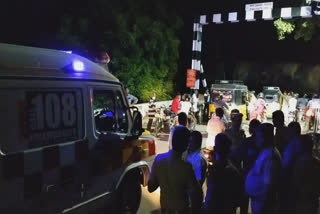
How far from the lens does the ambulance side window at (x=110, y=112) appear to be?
5492 millimetres

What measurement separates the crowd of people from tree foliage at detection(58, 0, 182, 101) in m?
13.2

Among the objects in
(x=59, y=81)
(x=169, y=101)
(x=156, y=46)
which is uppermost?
(x=156, y=46)

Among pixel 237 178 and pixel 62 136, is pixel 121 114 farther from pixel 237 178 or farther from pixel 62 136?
pixel 237 178

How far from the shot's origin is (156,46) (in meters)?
21.2

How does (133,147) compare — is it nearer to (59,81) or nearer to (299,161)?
(59,81)

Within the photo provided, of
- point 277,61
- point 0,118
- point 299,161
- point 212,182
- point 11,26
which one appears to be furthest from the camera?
point 277,61

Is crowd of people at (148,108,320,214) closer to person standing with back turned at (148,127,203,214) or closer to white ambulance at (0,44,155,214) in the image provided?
person standing with back turned at (148,127,203,214)

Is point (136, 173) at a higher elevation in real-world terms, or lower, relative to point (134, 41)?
lower

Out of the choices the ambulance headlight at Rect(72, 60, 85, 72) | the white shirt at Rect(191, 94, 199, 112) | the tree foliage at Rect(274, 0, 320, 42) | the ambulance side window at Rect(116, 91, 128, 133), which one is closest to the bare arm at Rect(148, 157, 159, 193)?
the ambulance headlight at Rect(72, 60, 85, 72)

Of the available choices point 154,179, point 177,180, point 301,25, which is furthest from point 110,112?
Answer: point 301,25

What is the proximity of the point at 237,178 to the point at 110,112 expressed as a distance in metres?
2.50

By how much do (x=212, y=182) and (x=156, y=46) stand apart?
17.9 metres

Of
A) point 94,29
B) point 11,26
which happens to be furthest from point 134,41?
point 11,26

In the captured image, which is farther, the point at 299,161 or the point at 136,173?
the point at 136,173
